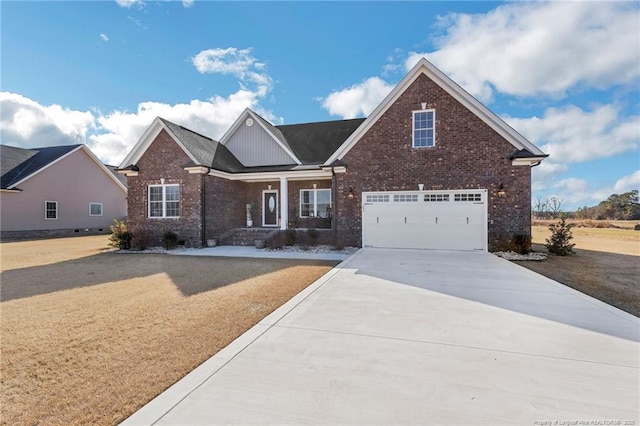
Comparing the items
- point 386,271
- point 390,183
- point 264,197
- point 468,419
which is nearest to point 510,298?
point 386,271

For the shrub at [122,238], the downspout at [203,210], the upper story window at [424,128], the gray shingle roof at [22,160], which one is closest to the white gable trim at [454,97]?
the upper story window at [424,128]

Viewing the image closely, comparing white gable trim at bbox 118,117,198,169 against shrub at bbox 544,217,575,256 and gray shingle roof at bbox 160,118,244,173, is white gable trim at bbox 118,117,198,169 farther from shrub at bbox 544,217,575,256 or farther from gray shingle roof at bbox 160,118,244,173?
shrub at bbox 544,217,575,256

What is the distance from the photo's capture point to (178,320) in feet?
15.0

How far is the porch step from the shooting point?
14931mm

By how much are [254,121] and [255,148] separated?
1.61 m

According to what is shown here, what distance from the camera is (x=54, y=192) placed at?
2311cm

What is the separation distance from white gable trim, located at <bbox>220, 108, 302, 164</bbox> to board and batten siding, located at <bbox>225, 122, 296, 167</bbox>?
16 centimetres

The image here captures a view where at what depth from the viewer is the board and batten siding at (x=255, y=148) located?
54.0 ft

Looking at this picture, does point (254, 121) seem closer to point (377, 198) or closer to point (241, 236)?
point (241, 236)

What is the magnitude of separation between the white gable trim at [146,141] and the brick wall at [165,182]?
0.66ft

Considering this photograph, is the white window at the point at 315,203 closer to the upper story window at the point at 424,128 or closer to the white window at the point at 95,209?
the upper story window at the point at 424,128

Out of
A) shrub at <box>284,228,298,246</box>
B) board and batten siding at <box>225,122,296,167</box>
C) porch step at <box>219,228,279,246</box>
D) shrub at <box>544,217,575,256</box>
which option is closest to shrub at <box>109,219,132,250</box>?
porch step at <box>219,228,279,246</box>

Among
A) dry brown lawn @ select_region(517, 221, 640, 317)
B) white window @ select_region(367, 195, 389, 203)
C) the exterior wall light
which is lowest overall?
dry brown lawn @ select_region(517, 221, 640, 317)

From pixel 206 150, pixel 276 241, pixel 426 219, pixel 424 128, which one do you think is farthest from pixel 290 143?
pixel 426 219
